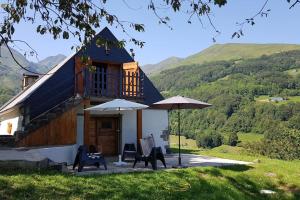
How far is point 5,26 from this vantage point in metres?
7.75

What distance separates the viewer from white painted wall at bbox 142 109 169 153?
21547mm

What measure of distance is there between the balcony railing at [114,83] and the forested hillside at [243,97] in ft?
263

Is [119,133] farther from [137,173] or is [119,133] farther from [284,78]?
[284,78]

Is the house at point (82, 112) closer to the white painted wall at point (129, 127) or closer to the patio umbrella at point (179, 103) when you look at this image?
the white painted wall at point (129, 127)

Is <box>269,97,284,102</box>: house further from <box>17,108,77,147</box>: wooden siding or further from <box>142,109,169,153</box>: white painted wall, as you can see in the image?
<box>17,108,77,147</box>: wooden siding

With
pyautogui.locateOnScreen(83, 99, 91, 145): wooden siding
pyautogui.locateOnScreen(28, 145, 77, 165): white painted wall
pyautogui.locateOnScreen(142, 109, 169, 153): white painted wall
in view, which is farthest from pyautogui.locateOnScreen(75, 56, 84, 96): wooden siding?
pyautogui.locateOnScreen(142, 109, 169, 153): white painted wall

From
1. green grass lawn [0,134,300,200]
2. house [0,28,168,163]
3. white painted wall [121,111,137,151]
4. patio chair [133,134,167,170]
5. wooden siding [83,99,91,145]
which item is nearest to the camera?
green grass lawn [0,134,300,200]

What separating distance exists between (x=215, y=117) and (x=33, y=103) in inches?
4525

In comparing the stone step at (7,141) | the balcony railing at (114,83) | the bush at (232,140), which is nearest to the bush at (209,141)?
the bush at (232,140)

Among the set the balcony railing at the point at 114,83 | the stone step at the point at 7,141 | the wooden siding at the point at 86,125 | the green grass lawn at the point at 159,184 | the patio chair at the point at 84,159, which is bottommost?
the green grass lawn at the point at 159,184

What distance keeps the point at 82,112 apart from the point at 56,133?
239 centimetres

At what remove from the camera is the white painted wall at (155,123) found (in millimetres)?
21547

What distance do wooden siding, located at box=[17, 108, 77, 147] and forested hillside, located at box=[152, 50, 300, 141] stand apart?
84103 mm

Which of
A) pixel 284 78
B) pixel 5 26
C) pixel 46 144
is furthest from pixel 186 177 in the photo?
pixel 284 78
